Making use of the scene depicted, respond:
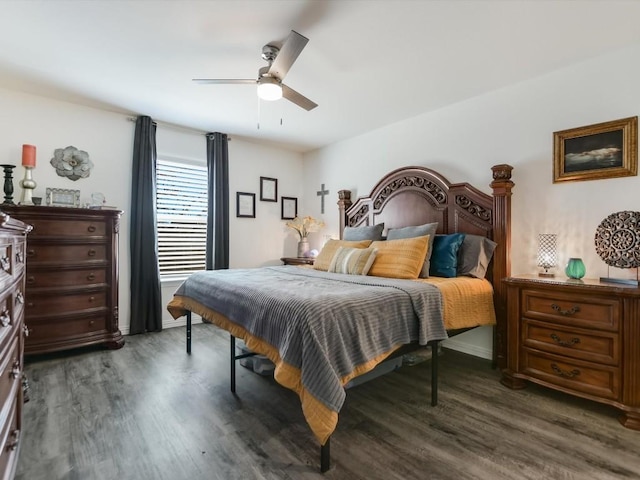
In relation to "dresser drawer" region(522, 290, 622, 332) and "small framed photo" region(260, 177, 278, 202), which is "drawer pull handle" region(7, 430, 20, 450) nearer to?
"dresser drawer" region(522, 290, 622, 332)

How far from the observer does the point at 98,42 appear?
2342 millimetres

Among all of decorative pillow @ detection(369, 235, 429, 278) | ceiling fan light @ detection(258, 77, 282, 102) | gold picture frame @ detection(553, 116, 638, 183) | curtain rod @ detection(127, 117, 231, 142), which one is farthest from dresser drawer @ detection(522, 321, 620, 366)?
curtain rod @ detection(127, 117, 231, 142)

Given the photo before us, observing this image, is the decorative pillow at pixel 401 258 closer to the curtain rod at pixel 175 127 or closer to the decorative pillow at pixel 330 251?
the decorative pillow at pixel 330 251

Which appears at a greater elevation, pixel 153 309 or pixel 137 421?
pixel 153 309

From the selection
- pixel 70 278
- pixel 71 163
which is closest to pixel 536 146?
pixel 70 278

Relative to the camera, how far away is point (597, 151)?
252 cm

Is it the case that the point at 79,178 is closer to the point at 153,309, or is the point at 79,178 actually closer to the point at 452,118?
the point at 153,309

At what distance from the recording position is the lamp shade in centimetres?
264

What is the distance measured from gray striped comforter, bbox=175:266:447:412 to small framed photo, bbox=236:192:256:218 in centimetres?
232

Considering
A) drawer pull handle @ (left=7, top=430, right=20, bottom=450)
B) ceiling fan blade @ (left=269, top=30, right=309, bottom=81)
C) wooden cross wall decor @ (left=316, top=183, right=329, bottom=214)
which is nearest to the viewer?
drawer pull handle @ (left=7, top=430, right=20, bottom=450)

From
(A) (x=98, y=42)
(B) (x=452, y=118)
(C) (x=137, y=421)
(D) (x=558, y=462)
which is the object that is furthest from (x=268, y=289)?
(B) (x=452, y=118)

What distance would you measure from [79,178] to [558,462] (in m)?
4.69

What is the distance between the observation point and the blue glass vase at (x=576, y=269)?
92.9 inches

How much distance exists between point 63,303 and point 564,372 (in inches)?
167
